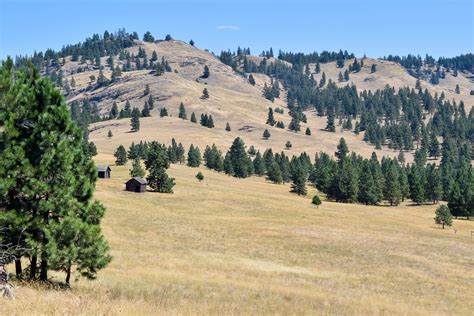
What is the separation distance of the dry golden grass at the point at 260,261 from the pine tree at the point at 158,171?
261 cm

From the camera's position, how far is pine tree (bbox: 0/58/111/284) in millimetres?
15969

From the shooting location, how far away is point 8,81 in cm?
1559

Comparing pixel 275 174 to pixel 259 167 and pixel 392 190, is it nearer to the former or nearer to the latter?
pixel 259 167

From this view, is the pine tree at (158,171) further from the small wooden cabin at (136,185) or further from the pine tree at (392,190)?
the pine tree at (392,190)

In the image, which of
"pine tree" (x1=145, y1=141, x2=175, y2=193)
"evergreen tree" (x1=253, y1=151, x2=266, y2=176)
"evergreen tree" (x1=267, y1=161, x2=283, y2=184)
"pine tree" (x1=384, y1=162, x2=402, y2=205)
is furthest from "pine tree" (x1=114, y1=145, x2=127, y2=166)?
"pine tree" (x1=384, y1=162, x2=402, y2=205)

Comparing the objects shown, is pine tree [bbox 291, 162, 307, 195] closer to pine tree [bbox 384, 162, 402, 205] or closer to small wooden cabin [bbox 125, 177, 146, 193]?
pine tree [bbox 384, 162, 402, 205]

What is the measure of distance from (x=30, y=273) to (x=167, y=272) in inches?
506

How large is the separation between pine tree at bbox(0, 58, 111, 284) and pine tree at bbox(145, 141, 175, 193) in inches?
2540

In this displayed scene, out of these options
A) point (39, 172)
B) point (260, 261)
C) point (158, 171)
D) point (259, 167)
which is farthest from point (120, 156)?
point (39, 172)

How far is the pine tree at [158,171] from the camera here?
81.8m

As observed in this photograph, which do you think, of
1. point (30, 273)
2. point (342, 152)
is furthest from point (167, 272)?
point (342, 152)

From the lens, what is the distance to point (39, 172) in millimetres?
16422

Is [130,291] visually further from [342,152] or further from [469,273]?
[342,152]

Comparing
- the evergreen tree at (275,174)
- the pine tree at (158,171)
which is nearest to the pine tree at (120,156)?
the pine tree at (158,171)
